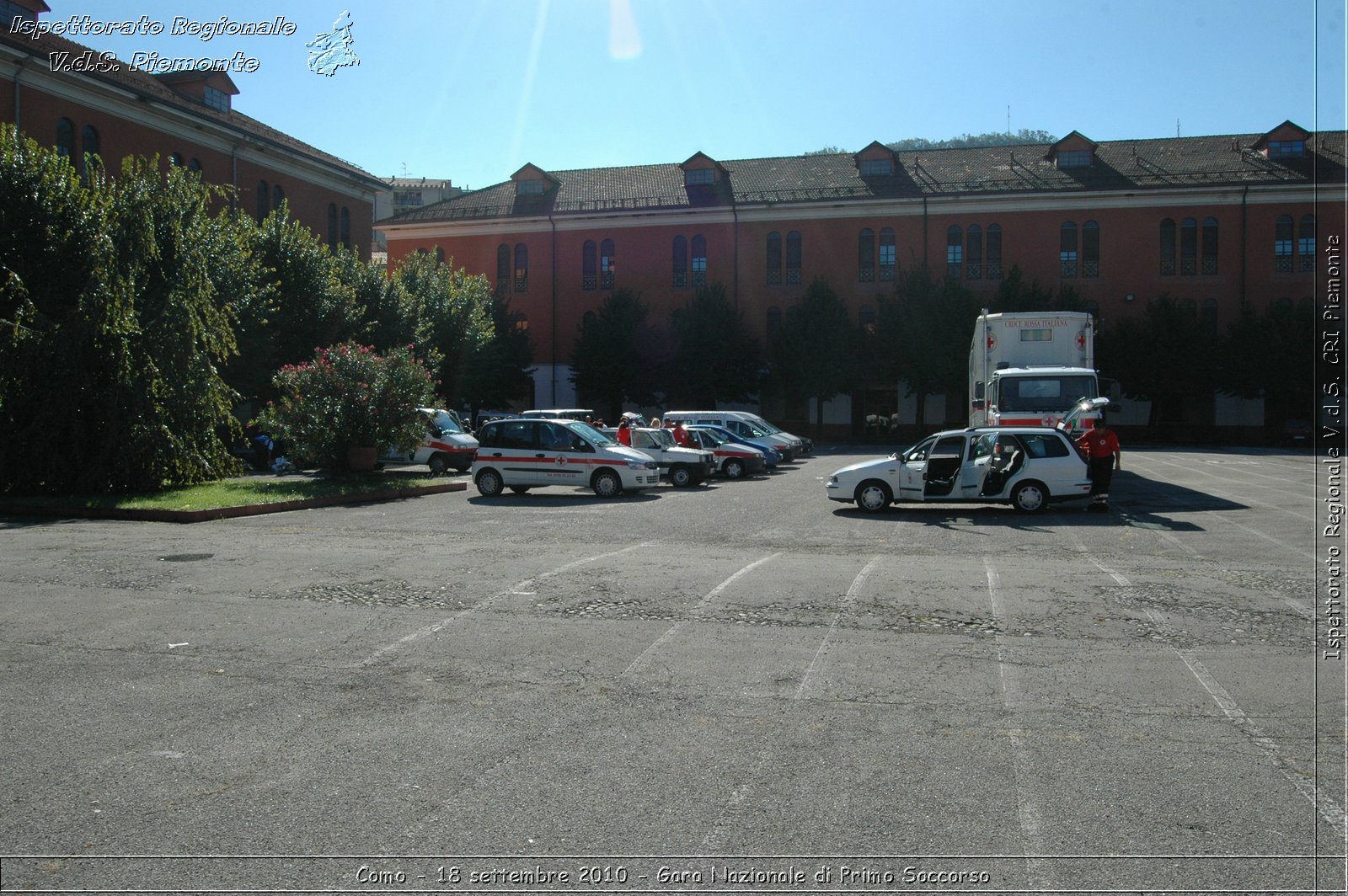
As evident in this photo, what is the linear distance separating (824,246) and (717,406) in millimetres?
10451

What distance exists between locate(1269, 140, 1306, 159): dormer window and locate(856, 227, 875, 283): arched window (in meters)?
20.4

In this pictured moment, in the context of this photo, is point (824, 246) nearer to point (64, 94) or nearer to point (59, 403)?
point (64, 94)

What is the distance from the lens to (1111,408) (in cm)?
2077

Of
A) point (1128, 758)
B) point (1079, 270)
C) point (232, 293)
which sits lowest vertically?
point (1128, 758)

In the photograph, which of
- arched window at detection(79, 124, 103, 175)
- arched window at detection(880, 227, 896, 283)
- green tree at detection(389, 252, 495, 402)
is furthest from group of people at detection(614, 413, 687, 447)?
arched window at detection(880, 227, 896, 283)

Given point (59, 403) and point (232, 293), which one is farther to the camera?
point (232, 293)

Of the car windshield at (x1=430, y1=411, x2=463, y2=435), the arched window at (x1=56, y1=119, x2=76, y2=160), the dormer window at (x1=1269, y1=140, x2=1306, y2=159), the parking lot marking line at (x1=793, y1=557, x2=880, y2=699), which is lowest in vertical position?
Answer: the parking lot marking line at (x1=793, y1=557, x2=880, y2=699)

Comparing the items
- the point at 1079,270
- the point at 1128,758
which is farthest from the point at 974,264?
the point at 1128,758

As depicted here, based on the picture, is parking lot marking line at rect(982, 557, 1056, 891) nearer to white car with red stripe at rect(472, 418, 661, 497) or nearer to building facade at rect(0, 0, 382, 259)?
white car with red stripe at rect(472, 418, 661, 497)

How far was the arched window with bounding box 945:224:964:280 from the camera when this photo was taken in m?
55.7

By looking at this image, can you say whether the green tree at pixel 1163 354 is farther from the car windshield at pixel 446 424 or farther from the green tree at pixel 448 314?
the car windshield at pixel 446 424

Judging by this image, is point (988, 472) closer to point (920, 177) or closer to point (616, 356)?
point (616, 356)

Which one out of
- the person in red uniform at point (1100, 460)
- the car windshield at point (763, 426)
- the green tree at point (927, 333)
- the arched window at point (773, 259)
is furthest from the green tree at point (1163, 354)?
the person in red uniform at point (1100, 460)

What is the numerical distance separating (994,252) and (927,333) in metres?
6.76
